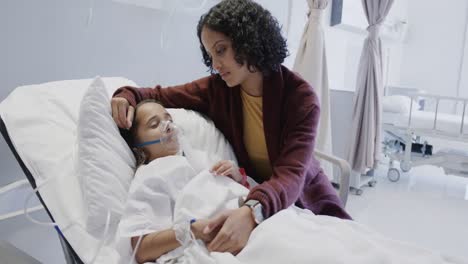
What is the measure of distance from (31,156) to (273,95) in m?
0.78

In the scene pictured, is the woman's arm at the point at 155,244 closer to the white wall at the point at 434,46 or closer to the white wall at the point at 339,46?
the white wall at the point at 339,46

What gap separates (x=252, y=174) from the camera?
1.38 metres

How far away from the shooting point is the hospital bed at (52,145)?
954mm

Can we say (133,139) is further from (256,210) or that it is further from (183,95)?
(256,210)

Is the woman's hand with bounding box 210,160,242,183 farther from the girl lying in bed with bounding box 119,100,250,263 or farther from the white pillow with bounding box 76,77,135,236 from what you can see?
the white pillow with bounding box 76,77,135,236

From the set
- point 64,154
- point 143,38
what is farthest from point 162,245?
point 143,38

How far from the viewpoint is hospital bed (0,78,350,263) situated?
0.95 meters

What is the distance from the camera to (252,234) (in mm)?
909

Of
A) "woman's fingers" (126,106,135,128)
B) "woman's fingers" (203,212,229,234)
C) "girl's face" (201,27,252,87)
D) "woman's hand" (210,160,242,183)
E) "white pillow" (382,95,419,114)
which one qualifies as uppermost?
"girl's face" (201,27,252,87)

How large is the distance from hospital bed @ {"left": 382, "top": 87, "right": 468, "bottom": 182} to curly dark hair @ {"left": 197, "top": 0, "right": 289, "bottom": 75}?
7.78ft

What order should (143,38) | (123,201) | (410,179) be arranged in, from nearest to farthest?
(123,201) < (143,38) < (410,179)

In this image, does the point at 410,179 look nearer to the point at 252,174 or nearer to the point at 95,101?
the point at 252,174

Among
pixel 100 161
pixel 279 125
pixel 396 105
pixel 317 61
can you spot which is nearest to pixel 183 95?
pixel 279 125

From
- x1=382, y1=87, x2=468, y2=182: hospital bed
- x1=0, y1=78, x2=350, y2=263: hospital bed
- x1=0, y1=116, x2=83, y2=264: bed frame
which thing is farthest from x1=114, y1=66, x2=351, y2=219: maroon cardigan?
x1=382, y1=87, x2=468, y2=182: hospital bed
